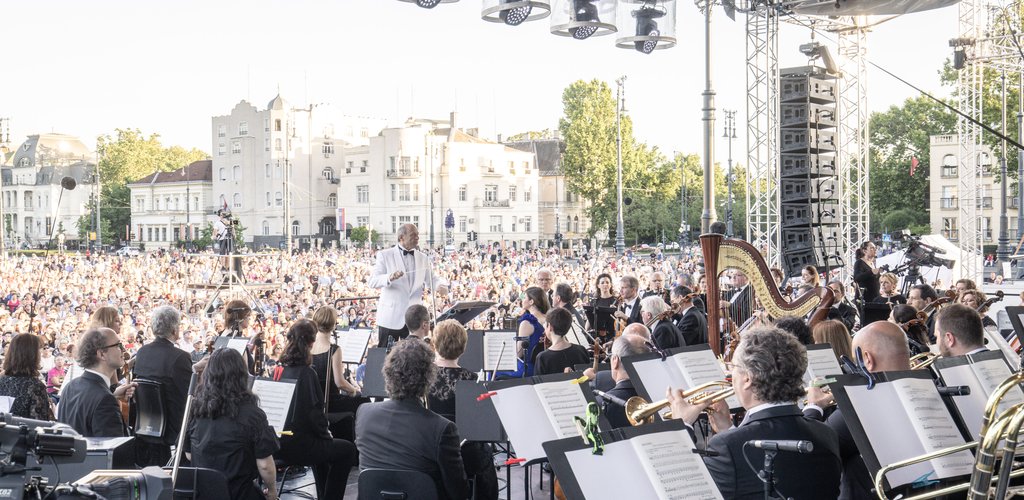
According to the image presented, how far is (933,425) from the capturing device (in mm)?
3186

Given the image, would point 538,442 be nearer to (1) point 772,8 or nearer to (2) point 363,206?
(1) point 772,8

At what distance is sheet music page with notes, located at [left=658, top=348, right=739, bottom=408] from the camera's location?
425 centimetres

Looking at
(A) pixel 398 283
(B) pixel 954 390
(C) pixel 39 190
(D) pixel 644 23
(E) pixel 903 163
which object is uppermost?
(C) pixel 39 190

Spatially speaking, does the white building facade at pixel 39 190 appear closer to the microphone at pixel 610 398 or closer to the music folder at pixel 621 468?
the microphone at pixel 610 398

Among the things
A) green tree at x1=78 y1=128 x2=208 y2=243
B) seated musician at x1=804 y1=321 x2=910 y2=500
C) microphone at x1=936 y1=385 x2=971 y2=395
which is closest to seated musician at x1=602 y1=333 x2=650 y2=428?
seated musician at x1=804 y1=321 x2=910 y2=500

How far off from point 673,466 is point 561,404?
1.33m

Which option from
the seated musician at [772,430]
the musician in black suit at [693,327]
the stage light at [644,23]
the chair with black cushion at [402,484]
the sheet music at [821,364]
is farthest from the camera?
the stage light at [644,23]

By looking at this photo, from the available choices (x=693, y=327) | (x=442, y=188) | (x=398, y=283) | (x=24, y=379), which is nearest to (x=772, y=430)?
(x=24, y=379)

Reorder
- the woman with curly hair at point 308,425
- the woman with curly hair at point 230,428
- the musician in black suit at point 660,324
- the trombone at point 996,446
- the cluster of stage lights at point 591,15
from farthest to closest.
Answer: the cluster of stage lights at point 591,15 → the musician in black suit at point 660,324 → the woman with curly hair at point 308,425 → the woman with curly hair at point 230,428 → the trombone at point 996,446

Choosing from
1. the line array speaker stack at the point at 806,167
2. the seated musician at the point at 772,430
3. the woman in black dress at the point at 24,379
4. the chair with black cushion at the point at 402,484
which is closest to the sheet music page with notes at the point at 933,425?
the seated musician at the point at 772,430

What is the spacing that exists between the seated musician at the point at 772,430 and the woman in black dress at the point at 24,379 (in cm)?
353

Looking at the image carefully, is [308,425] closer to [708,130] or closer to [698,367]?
[698,367]

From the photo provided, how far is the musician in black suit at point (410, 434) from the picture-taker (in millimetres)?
4254

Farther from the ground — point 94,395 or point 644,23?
point 644,23
